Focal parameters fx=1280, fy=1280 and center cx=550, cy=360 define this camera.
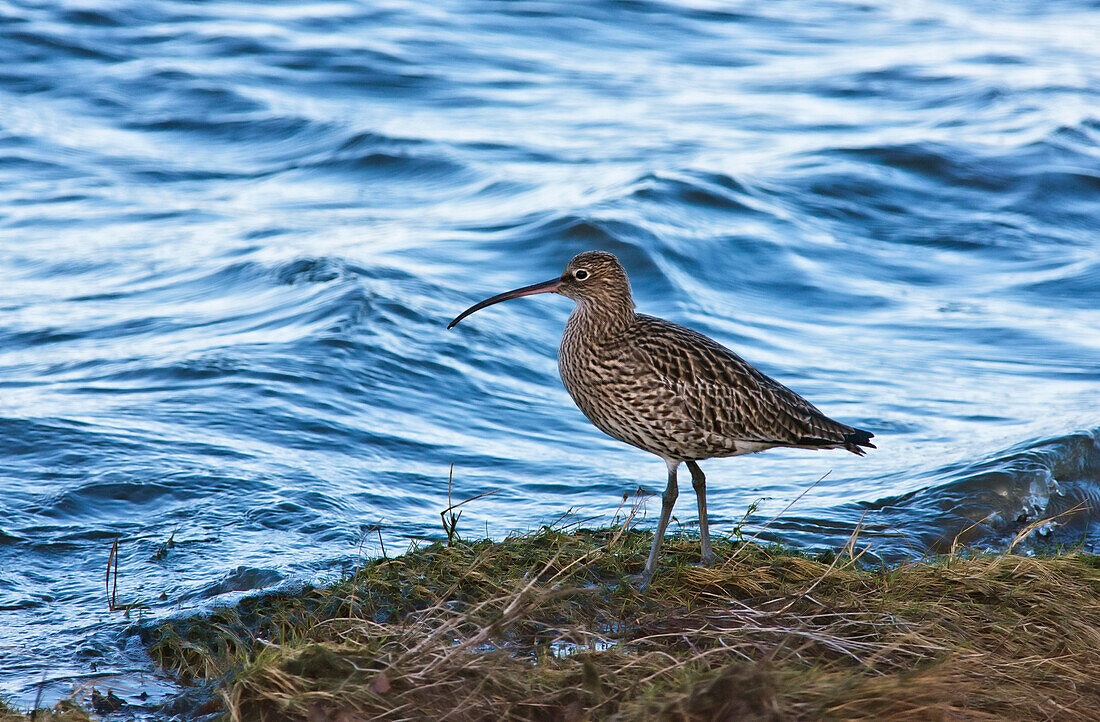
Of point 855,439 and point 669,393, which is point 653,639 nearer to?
point 669,393

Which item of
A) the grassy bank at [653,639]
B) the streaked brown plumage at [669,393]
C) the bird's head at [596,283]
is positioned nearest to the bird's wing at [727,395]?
the streaked brown plumage at [669,393]

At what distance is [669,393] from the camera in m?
5.32

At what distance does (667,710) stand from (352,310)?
23.0 feet

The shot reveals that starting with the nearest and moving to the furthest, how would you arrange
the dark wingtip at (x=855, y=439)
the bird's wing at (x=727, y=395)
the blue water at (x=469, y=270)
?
the bird's wing at (x=727, y=395) → the dark wingtip at (x=855, y=439) → the blue water at (x=469, y=270)

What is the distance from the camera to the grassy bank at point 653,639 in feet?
12.8

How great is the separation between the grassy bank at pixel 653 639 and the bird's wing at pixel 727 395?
55 cm

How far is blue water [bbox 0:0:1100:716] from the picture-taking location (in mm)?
6934

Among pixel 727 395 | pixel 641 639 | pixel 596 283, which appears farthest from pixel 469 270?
pixel 641 639

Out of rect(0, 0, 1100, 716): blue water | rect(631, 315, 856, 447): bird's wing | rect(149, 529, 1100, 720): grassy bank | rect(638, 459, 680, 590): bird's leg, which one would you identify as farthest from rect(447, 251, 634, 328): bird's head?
rect(0, 0, 1100, 716): blue water

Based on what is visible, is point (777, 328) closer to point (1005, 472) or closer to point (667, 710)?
point (1005, 472)

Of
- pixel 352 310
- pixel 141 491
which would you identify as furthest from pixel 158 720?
pixel 352 310

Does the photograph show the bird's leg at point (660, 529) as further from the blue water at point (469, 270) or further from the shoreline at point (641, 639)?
the blue water at point (469, 270)

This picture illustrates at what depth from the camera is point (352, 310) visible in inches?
405

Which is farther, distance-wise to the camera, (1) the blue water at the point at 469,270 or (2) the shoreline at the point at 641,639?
(1) the blue water at the point at 469,270
